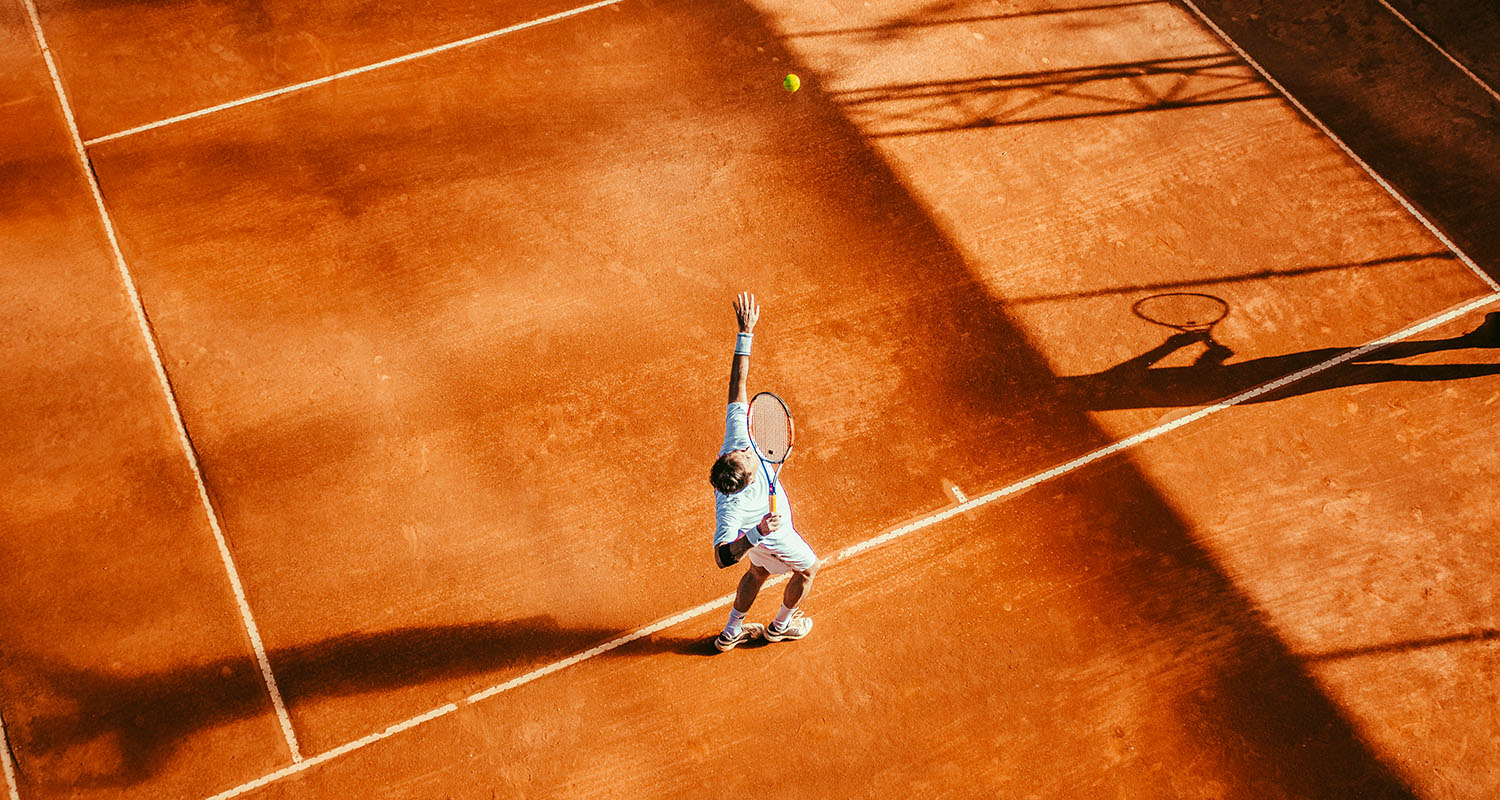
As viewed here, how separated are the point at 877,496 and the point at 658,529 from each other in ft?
6.27

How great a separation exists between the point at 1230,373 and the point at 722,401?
501cm

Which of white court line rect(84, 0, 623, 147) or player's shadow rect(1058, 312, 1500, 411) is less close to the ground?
white court line rect(84, 0, 623, 147)

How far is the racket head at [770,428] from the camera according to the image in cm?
595

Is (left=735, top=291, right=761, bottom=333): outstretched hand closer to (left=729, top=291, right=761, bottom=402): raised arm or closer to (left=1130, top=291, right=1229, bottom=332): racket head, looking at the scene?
(left=729, top=291, right=761, bottom=402): raised arm

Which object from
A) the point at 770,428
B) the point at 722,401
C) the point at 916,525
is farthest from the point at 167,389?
the point at 916,525

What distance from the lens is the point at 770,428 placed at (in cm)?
610

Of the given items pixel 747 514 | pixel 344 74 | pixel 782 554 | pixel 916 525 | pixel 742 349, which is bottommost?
pixel 916 525

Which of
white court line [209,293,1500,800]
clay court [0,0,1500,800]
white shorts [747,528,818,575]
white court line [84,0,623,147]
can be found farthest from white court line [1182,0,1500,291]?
white shorts [747,528,818,575]

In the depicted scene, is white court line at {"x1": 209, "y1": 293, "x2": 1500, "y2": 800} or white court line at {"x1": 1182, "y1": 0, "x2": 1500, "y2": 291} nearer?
white court line at {"x1": 209, "y1": 293, "x2": 1500, "y2": 800}

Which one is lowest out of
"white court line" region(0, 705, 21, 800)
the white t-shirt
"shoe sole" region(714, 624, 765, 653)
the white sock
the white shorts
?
"white court line" region(0, 705, 21, 800)

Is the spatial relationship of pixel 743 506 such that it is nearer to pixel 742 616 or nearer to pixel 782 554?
pixel 782 554

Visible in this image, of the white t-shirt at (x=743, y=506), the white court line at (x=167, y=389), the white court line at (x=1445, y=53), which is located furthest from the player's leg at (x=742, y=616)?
the white court line at (x=1445, y=53)

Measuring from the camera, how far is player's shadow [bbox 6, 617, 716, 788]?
6.64 metres

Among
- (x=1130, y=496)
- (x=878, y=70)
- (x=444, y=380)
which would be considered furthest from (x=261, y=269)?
(x=1130, y=496)
